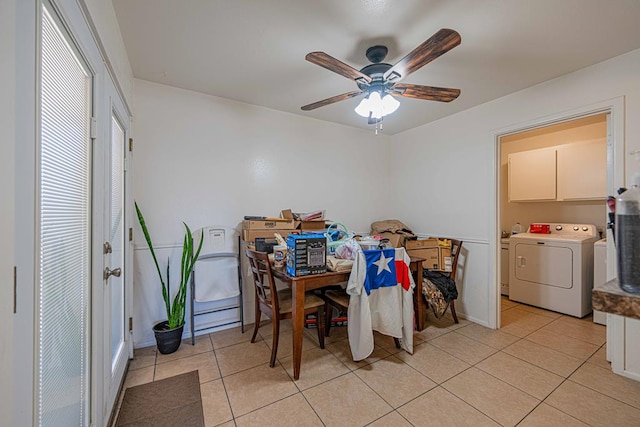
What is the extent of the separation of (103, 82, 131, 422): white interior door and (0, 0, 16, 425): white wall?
0.92 m

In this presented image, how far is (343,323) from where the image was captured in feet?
9.48

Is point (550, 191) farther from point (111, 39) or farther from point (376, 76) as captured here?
point (111, 39)

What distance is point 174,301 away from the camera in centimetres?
235

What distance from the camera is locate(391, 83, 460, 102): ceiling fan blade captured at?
1.94 metres

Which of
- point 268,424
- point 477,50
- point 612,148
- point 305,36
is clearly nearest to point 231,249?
point 268,424

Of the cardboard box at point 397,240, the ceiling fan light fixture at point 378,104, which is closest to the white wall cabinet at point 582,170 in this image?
the cardboard box at point 397,240

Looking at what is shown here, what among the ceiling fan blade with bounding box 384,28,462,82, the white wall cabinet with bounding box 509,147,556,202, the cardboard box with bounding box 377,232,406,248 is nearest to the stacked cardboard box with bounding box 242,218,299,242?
the cardboard box with bounding box 377,232,406,248

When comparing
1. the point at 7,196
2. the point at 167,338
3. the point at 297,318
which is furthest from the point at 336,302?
the point at 7,196

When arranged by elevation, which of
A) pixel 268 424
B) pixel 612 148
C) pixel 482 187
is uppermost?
pixel 612 148

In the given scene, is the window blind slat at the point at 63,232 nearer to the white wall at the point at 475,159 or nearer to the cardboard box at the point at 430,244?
the cardboard box at the point at 430,244

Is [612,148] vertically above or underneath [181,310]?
above

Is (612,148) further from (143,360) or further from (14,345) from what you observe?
(143,360)

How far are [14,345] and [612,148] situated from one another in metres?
3.55

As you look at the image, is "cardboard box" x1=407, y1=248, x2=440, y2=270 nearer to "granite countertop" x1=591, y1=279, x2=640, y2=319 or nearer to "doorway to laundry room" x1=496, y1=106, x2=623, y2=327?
"doorway to laundry room" x1=496, y1=106, x2=623, y2=327
